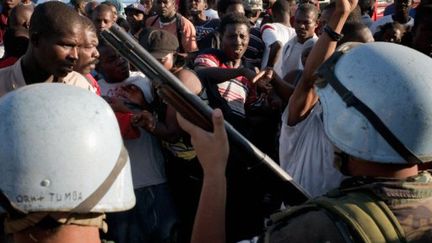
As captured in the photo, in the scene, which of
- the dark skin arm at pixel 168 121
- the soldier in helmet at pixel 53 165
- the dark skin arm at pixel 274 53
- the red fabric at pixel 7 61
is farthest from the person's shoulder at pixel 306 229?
the dark skin arm at pixel 274 53

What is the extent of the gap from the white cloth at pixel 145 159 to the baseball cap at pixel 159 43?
0.26 metres

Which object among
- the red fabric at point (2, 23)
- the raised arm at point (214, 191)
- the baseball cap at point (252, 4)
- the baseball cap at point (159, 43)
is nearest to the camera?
the raised arm at point (214, 191)

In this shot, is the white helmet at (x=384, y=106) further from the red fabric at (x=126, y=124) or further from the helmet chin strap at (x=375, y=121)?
the red fabric at (x=126, y=124)

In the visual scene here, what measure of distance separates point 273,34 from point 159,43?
2.31 meters

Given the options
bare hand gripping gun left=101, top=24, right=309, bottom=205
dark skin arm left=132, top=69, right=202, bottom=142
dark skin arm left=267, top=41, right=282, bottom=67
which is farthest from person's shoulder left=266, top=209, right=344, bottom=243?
dark skin arm left=267, top=41, right=282, bottom=67

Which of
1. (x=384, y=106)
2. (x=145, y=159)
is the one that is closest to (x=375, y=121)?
(x=384, y=106)

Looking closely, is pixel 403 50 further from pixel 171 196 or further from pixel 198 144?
pixel 171 196

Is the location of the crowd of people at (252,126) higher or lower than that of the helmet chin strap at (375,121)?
lower

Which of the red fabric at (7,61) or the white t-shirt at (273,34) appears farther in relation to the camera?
the white t-shirt at (273,34)

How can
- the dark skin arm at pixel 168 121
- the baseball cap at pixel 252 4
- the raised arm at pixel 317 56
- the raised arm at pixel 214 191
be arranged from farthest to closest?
the baseball cap at pixel 252 4 → the dark skin arm at pixel 168 121 → the raised arm at pixel 317 56 → the raised arm at pixel 214 191

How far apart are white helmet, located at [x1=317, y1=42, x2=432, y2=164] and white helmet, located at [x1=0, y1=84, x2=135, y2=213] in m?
0.76

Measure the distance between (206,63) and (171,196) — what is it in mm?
1137

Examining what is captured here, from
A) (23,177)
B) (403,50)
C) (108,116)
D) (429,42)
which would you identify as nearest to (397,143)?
(403,50)

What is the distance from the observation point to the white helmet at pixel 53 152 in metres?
1.54
